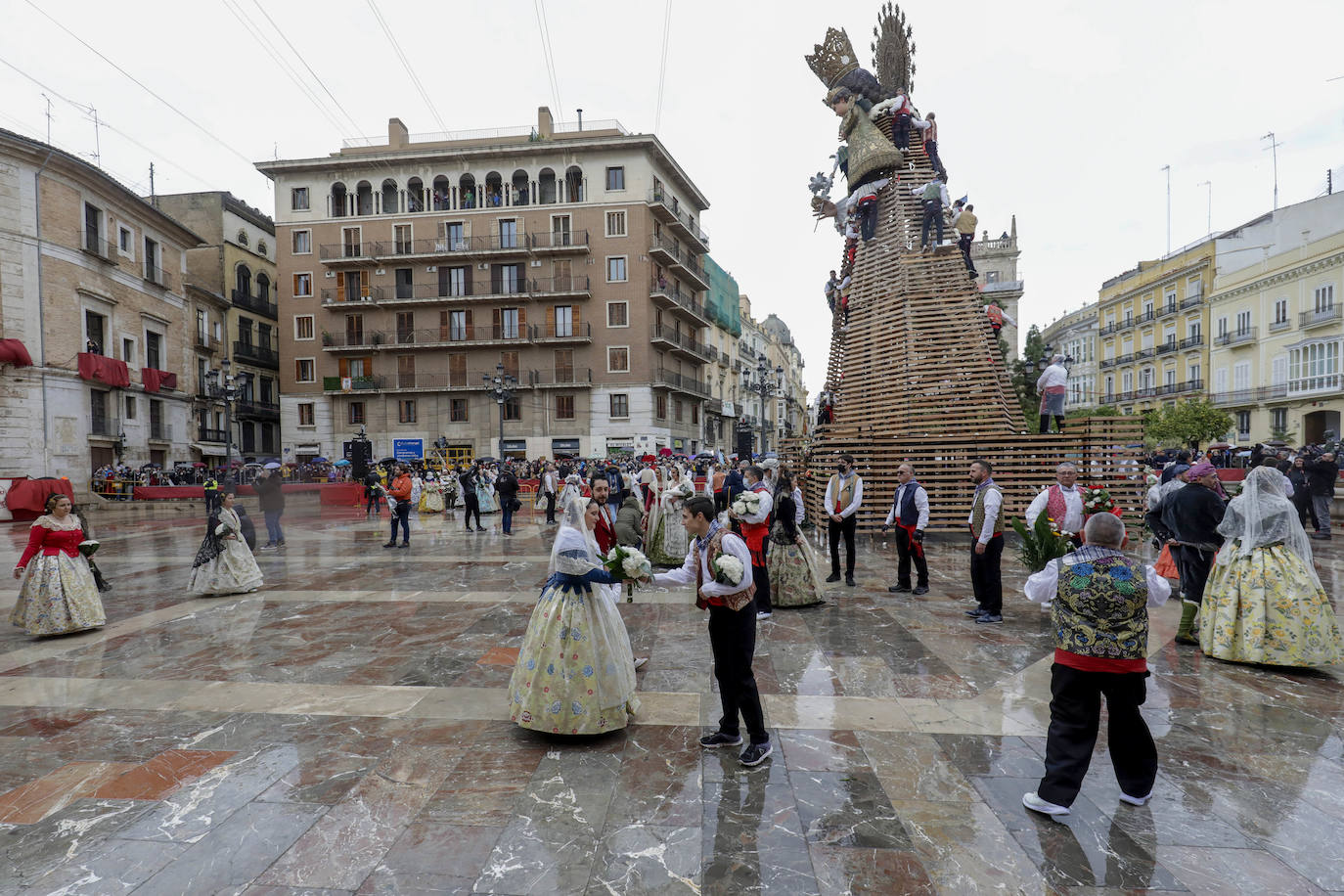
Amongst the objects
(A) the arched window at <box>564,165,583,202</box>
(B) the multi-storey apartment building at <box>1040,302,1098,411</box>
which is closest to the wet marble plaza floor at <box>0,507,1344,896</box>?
(A) the arched window at <box>564,165,583,202</box>

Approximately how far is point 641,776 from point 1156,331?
4831 centimetres

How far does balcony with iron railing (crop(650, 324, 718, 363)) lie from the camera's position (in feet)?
116

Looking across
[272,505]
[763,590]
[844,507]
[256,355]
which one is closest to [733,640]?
[763,590]

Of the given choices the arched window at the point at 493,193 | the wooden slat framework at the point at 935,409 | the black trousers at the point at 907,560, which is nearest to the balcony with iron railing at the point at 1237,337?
the wooden slat framework at the point at 935,409

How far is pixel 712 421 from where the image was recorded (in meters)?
46.3

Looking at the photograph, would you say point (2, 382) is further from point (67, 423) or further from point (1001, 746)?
point (1001, 746)

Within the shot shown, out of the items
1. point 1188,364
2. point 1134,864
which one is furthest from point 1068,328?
point 1134,864

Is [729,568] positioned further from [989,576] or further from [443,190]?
[443,190]

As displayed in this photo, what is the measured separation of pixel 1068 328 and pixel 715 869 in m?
59.4

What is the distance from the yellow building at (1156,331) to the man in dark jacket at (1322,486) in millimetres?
29969

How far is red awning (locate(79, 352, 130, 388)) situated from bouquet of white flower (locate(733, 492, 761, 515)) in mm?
28126

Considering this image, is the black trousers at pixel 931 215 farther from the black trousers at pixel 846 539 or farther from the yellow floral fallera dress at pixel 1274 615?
the yellow floral fallera dress at pixel 1274 615

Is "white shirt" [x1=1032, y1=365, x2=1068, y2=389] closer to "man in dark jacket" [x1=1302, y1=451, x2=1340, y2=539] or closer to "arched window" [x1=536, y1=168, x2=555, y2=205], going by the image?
"man in dark jacket" [x1=1302, y1=451, x2=1340, y2=539]

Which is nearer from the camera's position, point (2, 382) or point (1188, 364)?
point (2, 382)
